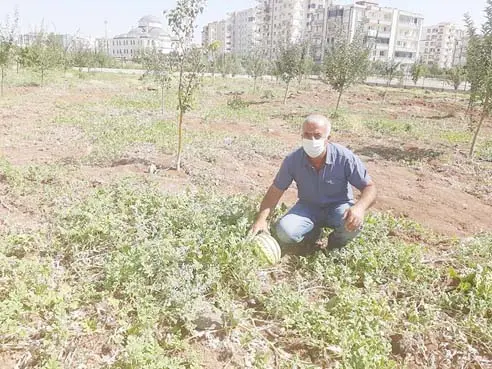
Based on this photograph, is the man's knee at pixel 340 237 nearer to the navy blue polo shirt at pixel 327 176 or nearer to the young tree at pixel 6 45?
the navy blue polo shirt at pixel 327 176

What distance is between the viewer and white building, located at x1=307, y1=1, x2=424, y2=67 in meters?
80.4

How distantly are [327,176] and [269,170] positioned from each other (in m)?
4.46

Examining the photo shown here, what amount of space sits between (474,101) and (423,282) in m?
9.23

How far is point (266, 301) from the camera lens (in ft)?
12.1

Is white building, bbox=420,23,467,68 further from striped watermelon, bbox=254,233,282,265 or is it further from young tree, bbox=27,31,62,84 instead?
striped watermelon, bbox=254,233,282,265

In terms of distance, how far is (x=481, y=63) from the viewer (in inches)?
441

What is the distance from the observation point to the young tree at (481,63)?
1090cm

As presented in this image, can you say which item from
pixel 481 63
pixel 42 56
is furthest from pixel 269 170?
pixel 42 56

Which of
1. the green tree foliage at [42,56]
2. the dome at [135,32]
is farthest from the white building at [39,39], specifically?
the dome at [135,32]

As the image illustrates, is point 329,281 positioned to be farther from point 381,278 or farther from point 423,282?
point 423,282

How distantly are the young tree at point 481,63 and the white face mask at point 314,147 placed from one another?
8516 millimetres

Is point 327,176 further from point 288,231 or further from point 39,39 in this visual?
point 39,39

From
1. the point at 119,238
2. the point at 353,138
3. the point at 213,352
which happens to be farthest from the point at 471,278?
the point at 353,138

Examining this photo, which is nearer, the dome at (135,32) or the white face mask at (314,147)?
the white face mask at (314,147)
